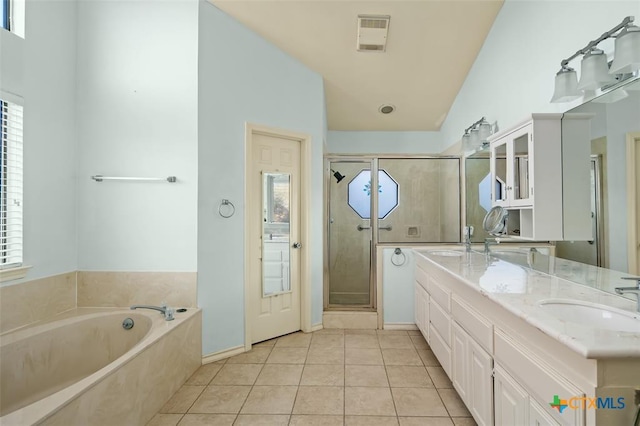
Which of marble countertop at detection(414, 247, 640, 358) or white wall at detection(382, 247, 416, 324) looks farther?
white wall at detection(382, 247, 416, 324)

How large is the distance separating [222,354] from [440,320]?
1.81m

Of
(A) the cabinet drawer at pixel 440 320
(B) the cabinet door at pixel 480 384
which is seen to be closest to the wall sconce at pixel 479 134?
(A) the cabinet drawer at pixel 440 320

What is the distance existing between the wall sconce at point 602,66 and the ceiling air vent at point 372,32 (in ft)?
5.03

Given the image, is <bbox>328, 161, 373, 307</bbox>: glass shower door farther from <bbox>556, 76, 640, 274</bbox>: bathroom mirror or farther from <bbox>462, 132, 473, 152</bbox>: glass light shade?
<bbox>556, 76, 640, 274</bbox>: bathroom mirror

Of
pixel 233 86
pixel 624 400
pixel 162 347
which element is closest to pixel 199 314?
pixel 162 347

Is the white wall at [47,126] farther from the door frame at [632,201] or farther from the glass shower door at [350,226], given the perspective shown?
the door frame at [632,201]

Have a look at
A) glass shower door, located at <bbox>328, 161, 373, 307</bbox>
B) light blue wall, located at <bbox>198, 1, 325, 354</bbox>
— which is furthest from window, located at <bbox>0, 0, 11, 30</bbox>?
glass shower door, located at <bbox>328, 161, 373, 307</bbox>

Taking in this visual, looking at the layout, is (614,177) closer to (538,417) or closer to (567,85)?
(567,85)

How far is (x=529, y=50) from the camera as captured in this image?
226 centimetres

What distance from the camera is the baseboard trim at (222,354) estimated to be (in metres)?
2.65

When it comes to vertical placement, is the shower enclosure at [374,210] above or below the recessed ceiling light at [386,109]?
below

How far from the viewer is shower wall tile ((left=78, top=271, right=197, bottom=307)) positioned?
2609mm

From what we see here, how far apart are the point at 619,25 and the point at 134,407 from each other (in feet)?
10.1

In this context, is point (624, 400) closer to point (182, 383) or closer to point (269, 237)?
point (182, 383)
